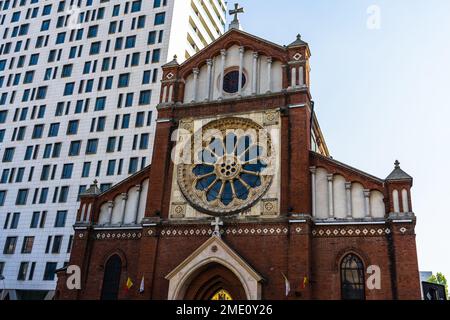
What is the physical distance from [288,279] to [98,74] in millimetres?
37816

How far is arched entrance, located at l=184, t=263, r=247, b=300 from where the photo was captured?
20.9 metres

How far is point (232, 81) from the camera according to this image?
2517 centimetres

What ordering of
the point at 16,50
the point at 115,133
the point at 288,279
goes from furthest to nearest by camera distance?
1. the point at 16,50
2. the point at 115,133
3. the point at 288,279

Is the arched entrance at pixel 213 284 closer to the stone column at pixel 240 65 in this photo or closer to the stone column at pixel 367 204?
the stone column at pixel 367 204

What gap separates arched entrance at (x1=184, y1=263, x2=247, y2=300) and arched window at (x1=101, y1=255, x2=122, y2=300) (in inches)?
167

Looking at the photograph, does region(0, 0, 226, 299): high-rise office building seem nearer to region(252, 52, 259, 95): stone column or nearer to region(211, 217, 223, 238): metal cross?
region(252, 52, 259, 95): stone column

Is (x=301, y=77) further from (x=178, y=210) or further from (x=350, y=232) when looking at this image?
(x=178, y=210)

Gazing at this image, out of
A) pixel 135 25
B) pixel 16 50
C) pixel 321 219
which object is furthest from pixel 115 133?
pixel 321 219

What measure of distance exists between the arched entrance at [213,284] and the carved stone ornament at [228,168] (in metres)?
2.83

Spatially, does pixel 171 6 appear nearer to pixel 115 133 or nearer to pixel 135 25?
pixel 135 25

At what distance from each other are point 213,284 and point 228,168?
595 centimetres

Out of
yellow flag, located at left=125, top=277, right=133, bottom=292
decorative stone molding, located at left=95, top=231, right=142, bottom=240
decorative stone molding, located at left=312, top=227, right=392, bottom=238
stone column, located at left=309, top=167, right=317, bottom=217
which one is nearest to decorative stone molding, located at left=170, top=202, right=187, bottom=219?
decorative stone molding, located at left=95, top=231, right=142, bottom=240

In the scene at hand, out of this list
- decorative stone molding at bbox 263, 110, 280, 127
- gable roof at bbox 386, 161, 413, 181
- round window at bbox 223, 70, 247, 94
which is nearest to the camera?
gable roof at bbox 386, 161, 413, 181

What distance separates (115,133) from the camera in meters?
45.8
